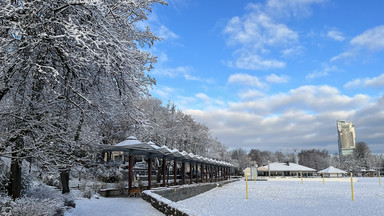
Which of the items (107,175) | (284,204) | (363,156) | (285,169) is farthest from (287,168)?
(284,204)

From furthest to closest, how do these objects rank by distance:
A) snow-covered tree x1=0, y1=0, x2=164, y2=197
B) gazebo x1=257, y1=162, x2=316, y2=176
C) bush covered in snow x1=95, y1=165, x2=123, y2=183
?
gazebo x1=257, y1=162, x2=316, y2=176, bush covered in snow x1=95, y1=165, x2=123, y2=183, snow-covered tree x1=0, y1=0, x2=164, y2=197

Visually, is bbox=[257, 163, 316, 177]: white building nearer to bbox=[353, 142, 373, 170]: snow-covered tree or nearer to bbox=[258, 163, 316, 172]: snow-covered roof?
bbox=[258, 163, 316, 172]: snow-covered roof

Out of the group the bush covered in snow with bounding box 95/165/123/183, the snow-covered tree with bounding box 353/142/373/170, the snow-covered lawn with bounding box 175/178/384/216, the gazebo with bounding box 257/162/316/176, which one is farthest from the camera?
the snow-covered tree with bounding box 353/142/373/170

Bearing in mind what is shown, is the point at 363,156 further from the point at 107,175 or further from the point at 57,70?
the point at 57,70

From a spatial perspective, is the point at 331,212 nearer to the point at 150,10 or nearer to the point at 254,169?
the point at 150,10

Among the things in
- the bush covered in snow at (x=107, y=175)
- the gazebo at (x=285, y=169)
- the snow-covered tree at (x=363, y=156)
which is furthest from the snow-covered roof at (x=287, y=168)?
the bush covered in snow at (x=107, y=175)

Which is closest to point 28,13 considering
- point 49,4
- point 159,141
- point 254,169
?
point 49,4

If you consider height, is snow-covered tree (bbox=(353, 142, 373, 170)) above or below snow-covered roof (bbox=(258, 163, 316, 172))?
above

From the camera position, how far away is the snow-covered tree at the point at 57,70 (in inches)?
213

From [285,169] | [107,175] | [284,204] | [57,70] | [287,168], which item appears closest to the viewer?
[57,70]

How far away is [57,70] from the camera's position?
22.4 feet

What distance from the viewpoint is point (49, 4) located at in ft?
18.2

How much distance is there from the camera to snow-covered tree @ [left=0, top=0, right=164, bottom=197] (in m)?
5.41

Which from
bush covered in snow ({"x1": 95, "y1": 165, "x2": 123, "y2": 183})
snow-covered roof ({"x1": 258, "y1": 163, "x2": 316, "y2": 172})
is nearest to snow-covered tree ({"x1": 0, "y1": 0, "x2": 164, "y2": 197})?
bush covered in snow ({"x1": 95, "y1": 165, "x2": 123, "y2": 183})
